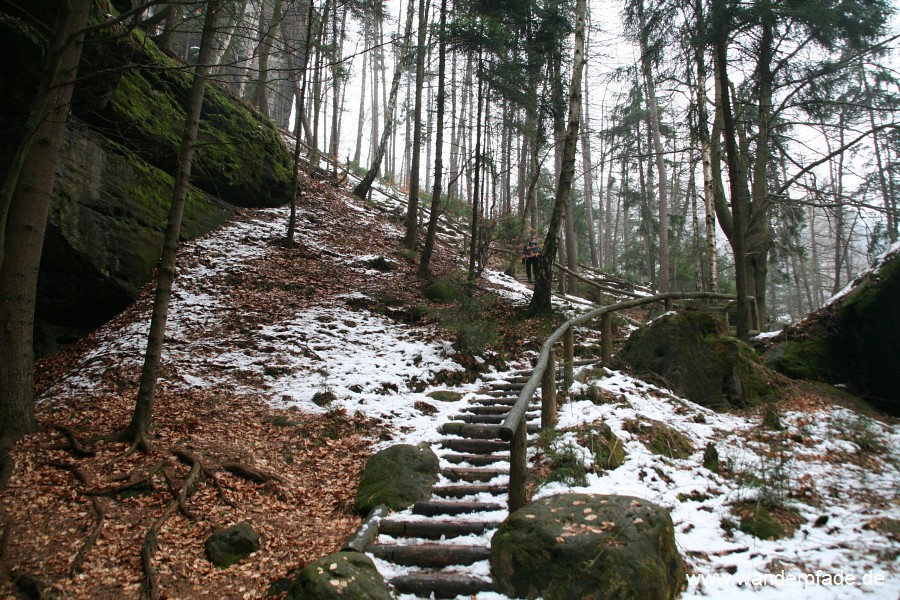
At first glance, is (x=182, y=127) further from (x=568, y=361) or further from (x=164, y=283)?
(x=568, y=361)

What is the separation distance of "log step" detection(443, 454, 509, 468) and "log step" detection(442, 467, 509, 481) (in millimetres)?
284

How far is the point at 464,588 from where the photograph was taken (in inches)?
134

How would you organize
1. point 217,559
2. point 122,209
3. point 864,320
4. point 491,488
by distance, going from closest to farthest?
point 217,559
point 491,488
point 864,320
point 122,209

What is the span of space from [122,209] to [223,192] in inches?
178

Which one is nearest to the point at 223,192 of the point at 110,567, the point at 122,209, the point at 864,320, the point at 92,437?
the point at 122,209

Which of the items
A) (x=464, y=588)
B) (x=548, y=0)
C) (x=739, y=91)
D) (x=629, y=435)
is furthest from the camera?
(x=548, y=0)

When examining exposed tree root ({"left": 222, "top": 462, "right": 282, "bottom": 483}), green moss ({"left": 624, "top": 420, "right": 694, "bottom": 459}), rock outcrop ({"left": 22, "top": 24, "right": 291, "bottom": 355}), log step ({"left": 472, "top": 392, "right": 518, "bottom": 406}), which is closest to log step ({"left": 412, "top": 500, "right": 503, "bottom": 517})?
exposed tree root ({"left": 222, "top": 462, "right": 282, "bottom": 483})

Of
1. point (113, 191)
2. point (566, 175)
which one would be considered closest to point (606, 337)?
point (566, 175)

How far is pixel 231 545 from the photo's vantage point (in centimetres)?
387

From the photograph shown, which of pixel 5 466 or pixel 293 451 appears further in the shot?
pixel 293 451

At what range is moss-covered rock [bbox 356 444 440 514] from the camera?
4.66 metres

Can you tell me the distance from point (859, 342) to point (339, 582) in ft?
28.0

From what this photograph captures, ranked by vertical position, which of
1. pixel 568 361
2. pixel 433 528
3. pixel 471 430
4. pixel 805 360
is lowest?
pixel 433 528

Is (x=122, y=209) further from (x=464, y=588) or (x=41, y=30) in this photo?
(x=464, y=588)
